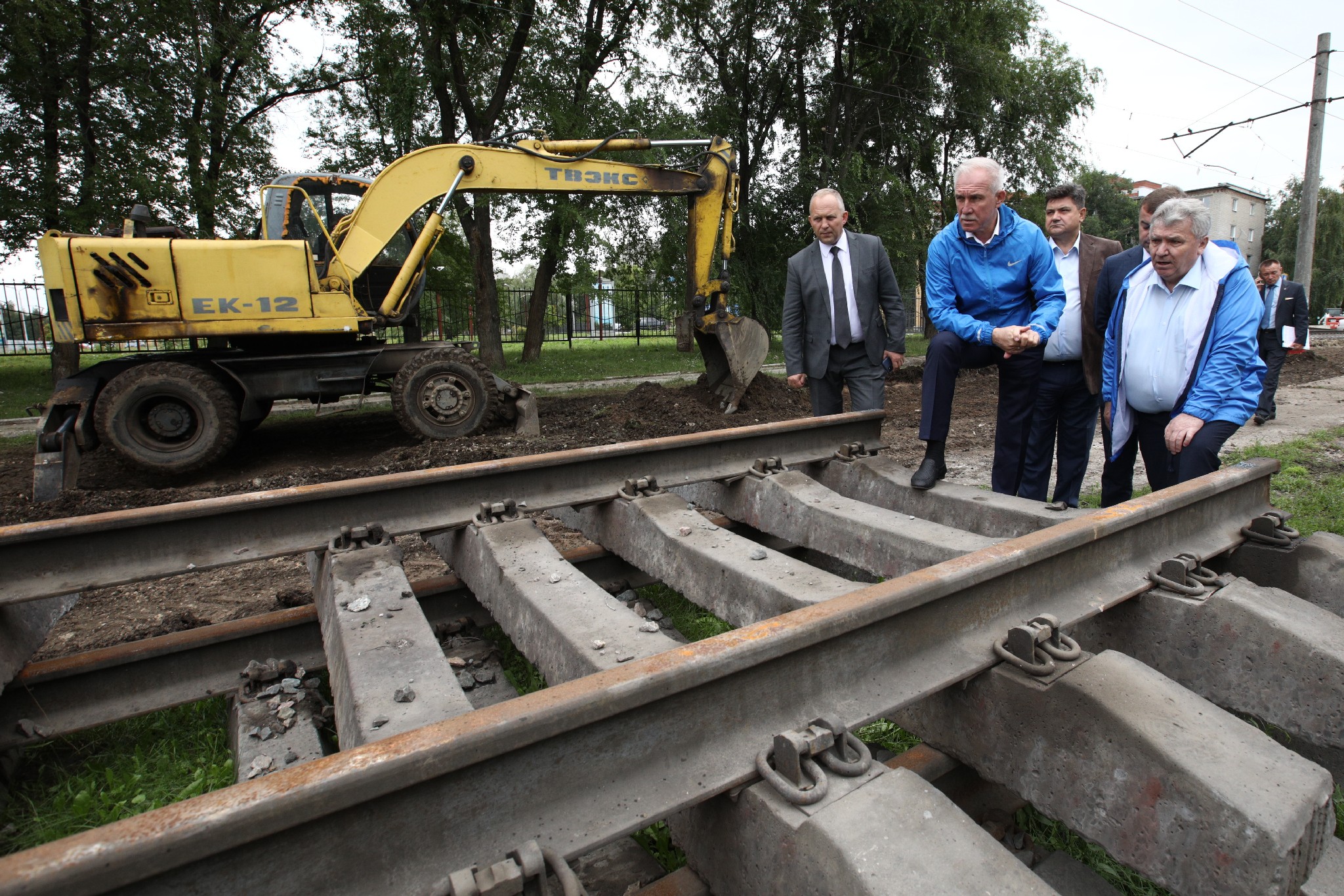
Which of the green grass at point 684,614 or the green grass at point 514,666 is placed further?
the green grass at point 684,614

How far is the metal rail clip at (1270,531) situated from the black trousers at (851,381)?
2123 millimetres

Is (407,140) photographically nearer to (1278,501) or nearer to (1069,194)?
(1069,194)

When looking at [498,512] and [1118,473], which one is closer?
[498,512]

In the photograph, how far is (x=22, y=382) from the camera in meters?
15.6

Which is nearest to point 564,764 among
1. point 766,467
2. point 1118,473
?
point 766,467

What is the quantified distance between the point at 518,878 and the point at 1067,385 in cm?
406

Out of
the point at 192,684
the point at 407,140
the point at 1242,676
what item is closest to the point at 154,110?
the point at 407,140

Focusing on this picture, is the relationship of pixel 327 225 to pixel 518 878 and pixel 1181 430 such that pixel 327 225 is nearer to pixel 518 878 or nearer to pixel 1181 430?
pixel 1181 430

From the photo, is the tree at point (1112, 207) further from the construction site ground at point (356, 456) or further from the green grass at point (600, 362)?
the construction site ground at point (356, 456)

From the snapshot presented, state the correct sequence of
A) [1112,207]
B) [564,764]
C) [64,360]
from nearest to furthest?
1. [564,764]
2. [64,360]
3. [1112,207]

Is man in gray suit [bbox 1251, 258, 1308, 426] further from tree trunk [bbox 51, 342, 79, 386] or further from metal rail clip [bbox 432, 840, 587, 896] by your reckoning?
tree trunk [bbox 51, 342, 79, 386]

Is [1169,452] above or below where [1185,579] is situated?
above

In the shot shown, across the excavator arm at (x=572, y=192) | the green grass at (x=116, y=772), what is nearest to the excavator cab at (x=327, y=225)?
the excavator arm at (x=572, y=192)

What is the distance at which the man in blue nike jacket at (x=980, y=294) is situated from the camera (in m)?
3.51
